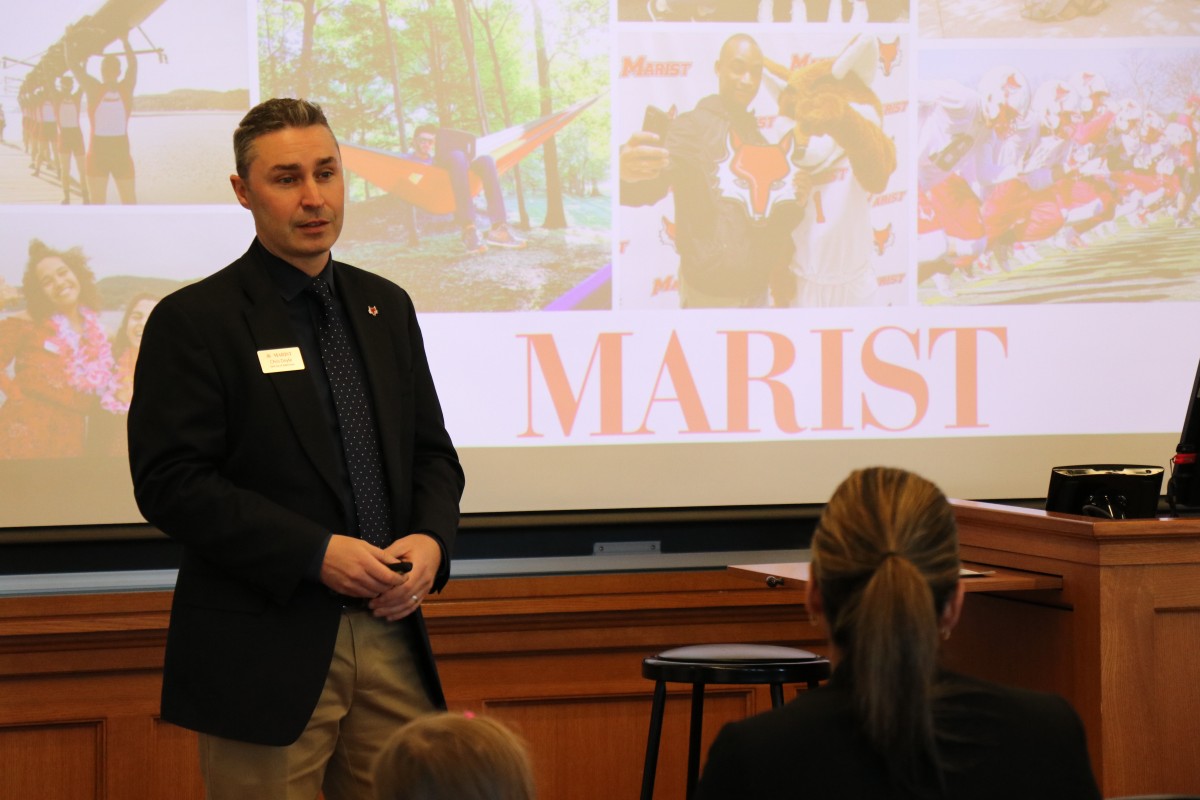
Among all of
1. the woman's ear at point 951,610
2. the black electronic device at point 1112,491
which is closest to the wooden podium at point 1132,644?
the black electronic device at point 1112,491

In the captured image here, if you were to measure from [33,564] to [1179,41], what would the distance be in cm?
332

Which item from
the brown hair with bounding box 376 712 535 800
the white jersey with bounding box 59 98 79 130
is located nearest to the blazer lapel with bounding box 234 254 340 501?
the brown hair with bounding box 376 712 535 800

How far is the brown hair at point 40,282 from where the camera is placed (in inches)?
125

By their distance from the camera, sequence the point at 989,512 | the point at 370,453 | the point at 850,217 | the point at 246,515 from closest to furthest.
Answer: the point at 246,515 → the point at 370,453 → the point at 989,512 → the point at 850,217

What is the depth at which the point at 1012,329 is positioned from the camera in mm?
3555

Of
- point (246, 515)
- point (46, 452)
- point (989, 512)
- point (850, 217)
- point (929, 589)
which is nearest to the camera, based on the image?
point (929, 589)

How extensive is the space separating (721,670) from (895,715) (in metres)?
1.14

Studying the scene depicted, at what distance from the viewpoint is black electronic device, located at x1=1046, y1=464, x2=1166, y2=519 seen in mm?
2557

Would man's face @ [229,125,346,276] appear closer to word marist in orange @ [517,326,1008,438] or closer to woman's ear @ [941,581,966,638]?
woman's ear @ [941,581,966,638]

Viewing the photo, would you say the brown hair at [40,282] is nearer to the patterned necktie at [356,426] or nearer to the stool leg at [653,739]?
the patterned necktie at [356,426]

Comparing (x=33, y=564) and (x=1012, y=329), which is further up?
(x=1012, y=329)

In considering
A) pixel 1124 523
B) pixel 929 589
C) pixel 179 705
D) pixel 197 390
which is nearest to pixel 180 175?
pixel 197 390

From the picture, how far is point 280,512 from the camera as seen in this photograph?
1933mm

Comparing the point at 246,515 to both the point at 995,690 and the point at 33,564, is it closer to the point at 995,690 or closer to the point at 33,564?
the point at 995,690
